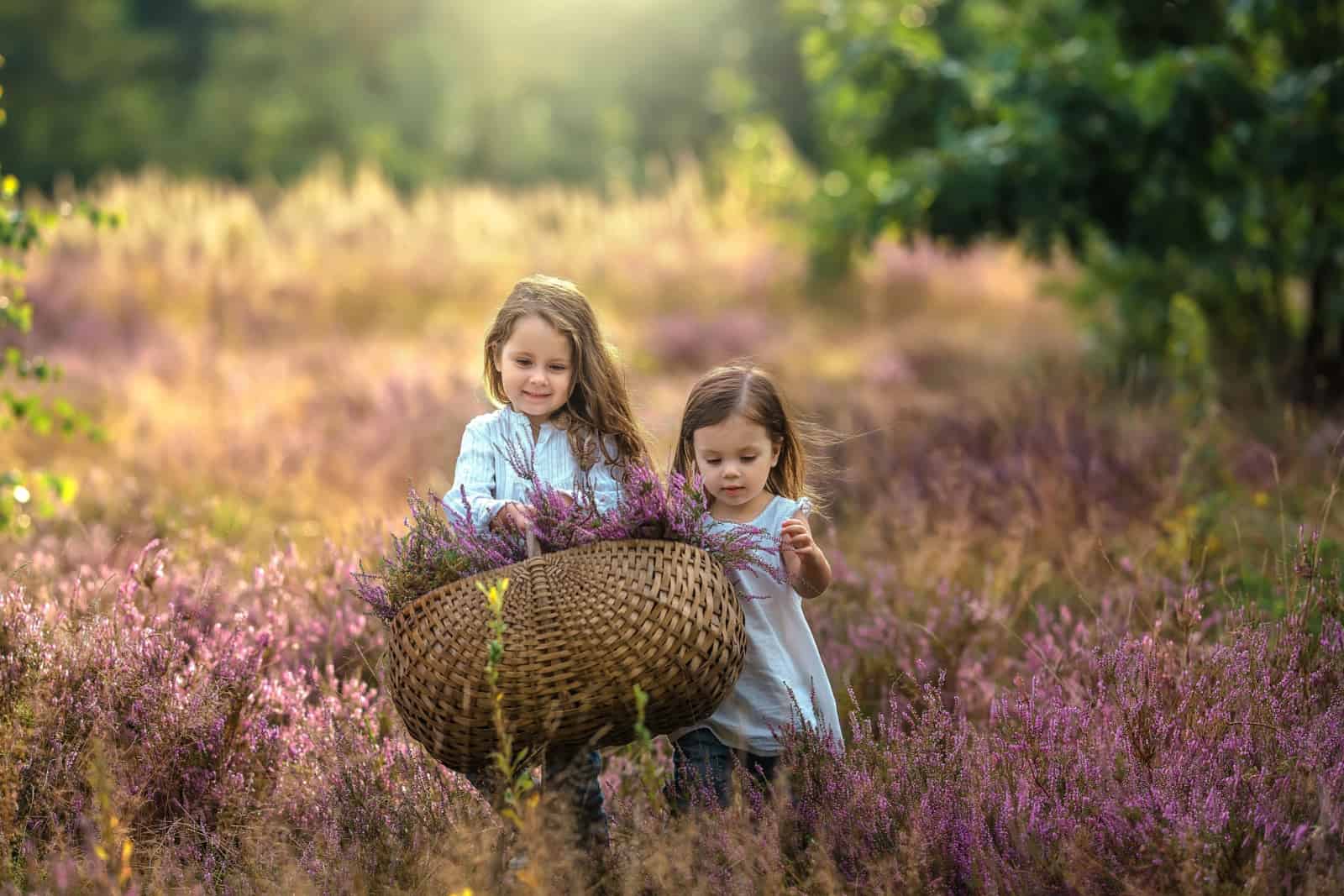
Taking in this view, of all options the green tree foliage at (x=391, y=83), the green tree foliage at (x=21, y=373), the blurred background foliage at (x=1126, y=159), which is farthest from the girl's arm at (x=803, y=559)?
the green tree foliage at (x=391, y=83)

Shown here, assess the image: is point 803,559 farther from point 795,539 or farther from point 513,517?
point 513,517

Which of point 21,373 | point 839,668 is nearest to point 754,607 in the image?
point 839,668

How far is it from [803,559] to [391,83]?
1244 inches

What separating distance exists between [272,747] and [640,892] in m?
1.05

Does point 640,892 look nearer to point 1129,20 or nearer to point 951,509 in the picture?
point 951,509

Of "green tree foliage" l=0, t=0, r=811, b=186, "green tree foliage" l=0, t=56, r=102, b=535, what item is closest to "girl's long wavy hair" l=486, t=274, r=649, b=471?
"green tree foliage" l=0, t=56, r=102, b=535

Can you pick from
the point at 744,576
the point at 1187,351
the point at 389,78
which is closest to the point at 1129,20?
the point at 1187,351

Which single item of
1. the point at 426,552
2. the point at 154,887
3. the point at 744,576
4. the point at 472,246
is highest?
the point at 472,246

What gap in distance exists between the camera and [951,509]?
5152 millimetres

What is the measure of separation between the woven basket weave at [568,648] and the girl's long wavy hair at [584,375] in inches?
22.6

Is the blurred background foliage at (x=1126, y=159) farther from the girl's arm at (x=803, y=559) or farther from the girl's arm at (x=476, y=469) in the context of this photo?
the girl's arm at (x=476, y=469)

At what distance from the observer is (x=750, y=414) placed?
297 centimetres

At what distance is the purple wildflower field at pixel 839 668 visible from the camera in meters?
2.43

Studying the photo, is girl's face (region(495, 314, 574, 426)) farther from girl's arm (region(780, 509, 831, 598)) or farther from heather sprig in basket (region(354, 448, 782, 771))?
girl's arm (region(780, 509, 831, 598))
